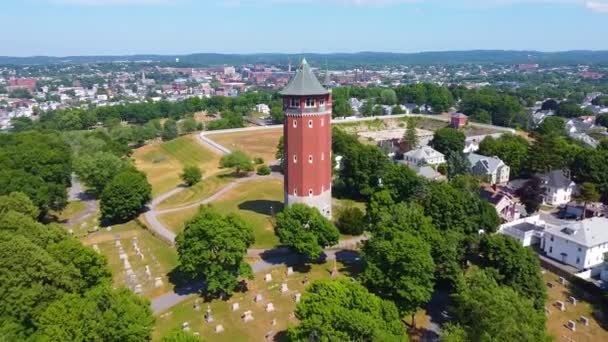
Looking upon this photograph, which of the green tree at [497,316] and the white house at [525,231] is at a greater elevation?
the green tree at [497,316]

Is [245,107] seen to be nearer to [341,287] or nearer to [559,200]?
[559,200]

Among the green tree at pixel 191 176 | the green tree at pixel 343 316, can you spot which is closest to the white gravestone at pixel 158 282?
the green tree at pixel 343 316

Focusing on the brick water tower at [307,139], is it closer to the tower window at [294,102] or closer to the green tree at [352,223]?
the tower window at [294,102]

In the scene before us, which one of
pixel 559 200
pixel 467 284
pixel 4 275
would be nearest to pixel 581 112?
pixel 559 200

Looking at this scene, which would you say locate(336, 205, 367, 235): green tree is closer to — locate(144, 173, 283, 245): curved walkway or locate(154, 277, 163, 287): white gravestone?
locate(144, 173, 283, 245): curved walkway

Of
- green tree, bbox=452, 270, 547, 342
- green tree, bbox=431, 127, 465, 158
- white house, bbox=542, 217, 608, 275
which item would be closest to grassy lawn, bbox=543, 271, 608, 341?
white house, bbox=542, 217, 608, 275

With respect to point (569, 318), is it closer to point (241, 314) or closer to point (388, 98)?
point (241, 314)

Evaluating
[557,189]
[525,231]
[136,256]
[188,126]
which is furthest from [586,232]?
[188,126]
